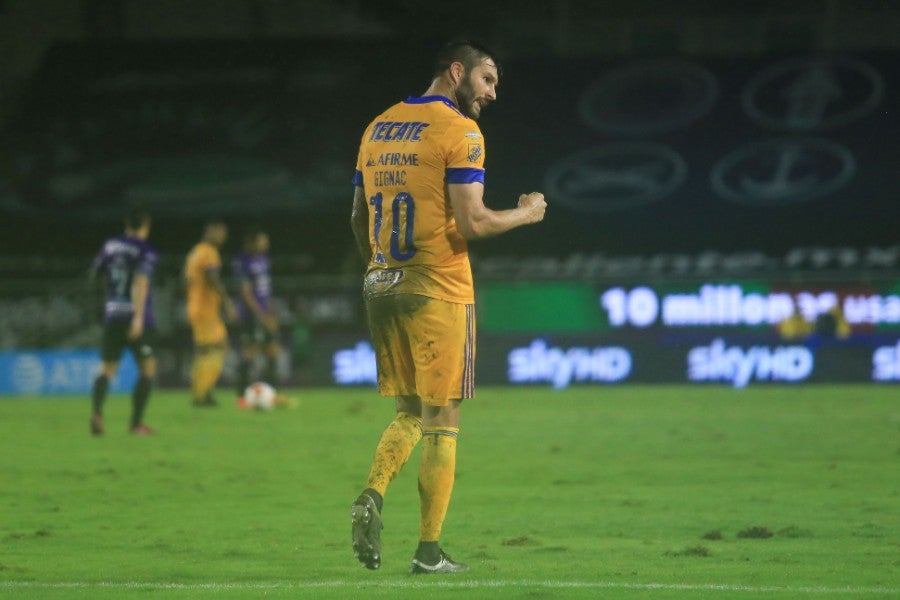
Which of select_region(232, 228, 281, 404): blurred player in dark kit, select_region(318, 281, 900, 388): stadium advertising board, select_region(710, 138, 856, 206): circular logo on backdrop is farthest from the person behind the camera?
select_region(710, 138, 856, 206): circular logo on backdrop

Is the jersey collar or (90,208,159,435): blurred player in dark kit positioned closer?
the jersey collar

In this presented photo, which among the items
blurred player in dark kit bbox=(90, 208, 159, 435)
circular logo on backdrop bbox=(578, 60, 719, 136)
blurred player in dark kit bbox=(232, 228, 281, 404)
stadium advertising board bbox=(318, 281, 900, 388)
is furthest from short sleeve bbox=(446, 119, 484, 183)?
circular logo on backdrop bbox=(578, 60, 719, 136)

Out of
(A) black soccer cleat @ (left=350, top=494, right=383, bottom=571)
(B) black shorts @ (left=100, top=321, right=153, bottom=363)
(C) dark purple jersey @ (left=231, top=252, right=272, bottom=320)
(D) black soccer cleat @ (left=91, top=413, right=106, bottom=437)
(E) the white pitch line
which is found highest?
(C) dark purple jersey @ (left=231, top=252, right=272, bottom=320)

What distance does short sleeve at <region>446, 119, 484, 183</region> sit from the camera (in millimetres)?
6148

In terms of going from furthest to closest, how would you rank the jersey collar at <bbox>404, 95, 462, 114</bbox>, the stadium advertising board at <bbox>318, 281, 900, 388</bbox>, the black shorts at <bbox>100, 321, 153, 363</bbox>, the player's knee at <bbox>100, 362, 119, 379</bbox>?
the stadium advertising board at <bbox>318, 281, 900, 388</bbox>
the player's knee at <bbox>100, 362, 119, 379</bbox>
the black shorts at <bbox>100, 321, 153, 363</bbox>
the jersey collar at <bbox>404, 95, 462, 114</bbox>

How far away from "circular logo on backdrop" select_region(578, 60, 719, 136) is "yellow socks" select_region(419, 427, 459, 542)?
23.7 m

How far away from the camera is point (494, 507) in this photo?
8906 mm

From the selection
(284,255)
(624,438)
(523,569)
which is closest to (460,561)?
(523,569)

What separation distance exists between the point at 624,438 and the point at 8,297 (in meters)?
12.7

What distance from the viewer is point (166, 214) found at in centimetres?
2936

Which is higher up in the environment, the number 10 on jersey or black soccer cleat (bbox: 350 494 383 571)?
the number 10 on jersey

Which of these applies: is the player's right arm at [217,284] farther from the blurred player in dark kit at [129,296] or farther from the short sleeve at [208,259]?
the blurred player in dark kit at [129,296]

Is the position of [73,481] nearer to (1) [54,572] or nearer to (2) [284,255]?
(1) [54,572]

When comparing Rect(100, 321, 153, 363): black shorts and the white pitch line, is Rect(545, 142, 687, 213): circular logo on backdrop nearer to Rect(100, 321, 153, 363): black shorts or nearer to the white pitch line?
Rect(100, 321, 153, 363): black shorts
